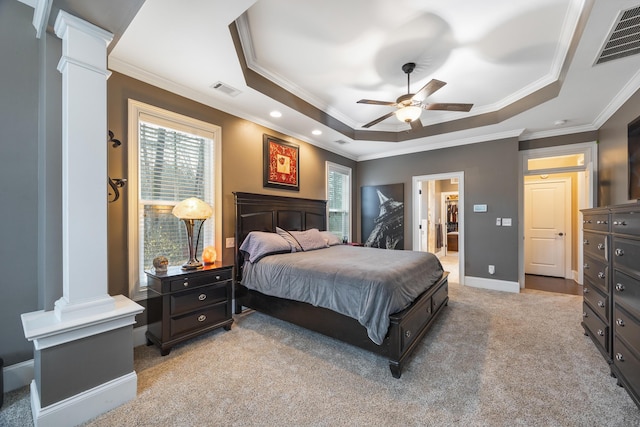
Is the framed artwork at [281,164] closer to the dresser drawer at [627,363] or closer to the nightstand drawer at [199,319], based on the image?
the nightstand drawer at [199,319]

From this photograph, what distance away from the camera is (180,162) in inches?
114

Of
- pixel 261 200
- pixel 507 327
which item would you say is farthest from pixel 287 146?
pixel 507 327

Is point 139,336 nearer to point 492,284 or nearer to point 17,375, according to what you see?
point 17,375

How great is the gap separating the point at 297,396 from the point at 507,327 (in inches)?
99.4

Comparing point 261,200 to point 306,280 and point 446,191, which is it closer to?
point 306,280

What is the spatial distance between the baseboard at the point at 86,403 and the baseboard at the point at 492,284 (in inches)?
194

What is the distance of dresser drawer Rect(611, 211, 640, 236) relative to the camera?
1.70m

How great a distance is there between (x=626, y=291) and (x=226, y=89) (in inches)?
156

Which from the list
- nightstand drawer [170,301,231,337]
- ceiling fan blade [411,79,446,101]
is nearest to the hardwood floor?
ceiling fan blade [411,79,446,101]

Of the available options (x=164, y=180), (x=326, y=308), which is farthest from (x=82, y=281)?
(x=326, y=308)

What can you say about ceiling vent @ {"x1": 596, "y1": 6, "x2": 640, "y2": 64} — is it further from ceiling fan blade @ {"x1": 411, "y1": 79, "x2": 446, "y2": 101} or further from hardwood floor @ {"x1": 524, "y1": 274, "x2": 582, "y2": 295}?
hardwood floor @ {"x1": 524, "y1": 274, "x2": 582, "y2": 295}

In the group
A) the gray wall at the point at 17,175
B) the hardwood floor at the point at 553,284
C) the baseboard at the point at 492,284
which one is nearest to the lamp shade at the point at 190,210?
the gray wall at the point at 17,175

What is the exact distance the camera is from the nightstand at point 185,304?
90.7 inches

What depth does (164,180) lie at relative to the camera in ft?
9.06
